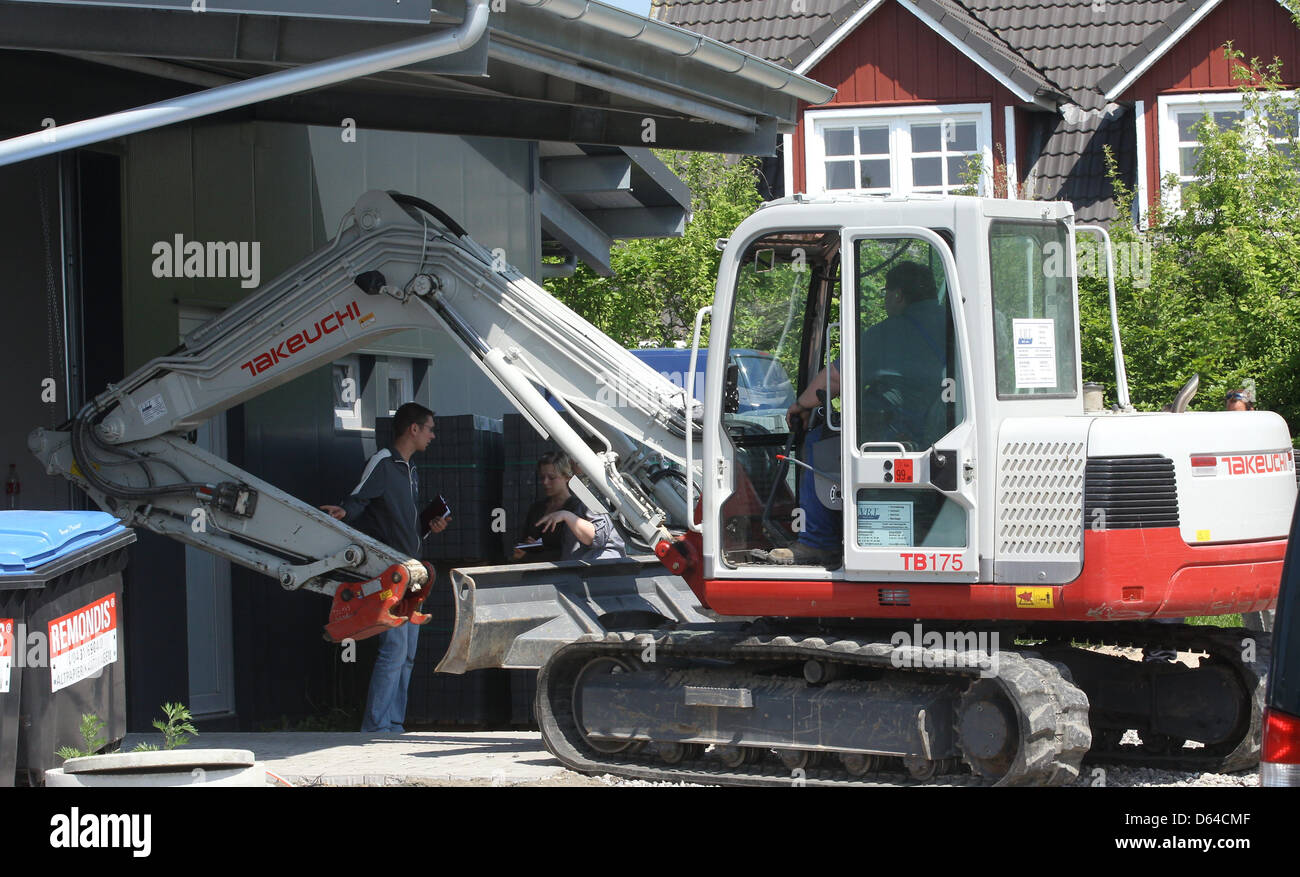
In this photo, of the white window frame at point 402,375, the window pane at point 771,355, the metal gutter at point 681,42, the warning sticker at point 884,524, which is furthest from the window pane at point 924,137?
the warning sticker at point 884,524

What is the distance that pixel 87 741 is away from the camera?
6.94 meters

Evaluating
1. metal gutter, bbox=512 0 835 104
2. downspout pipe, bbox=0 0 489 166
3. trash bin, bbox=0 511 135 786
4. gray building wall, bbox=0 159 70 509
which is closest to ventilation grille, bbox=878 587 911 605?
downspout pipe, bbox=0 0 489 166

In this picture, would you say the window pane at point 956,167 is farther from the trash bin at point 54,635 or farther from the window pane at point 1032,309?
the trash bin at point 54,635

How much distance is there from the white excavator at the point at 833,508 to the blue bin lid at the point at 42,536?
219cm

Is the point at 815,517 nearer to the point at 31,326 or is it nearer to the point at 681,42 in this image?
the point at 681,42

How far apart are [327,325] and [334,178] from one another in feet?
13.0

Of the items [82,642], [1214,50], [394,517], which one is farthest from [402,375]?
[1214,50]

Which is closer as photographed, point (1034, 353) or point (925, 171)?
point (1034, 353)

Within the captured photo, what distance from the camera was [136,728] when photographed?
428 inches

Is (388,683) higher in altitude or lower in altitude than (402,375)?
lower

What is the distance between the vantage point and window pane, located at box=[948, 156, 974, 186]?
22266mm

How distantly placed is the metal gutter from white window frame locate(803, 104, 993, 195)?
10974mm

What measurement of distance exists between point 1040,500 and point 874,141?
53.2 feet

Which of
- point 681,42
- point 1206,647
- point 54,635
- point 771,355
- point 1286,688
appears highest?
point 681,42
